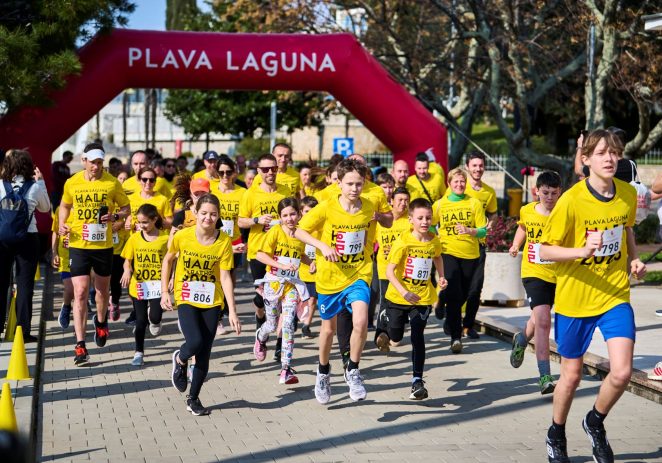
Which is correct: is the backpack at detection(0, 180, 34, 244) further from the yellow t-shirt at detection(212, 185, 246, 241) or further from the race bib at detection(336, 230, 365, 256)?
the race bib at detection(336, 230, 365, 256)

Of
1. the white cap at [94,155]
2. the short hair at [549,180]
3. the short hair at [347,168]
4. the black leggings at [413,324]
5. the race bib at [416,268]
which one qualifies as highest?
the white cap at [94,155]

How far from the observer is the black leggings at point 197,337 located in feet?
25.9

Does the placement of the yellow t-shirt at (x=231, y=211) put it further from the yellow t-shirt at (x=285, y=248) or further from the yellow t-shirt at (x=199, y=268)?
the yellow t-shirt at (x=199, y=268)

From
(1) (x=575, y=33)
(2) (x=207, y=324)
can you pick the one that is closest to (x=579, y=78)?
(1) (x=575, y=33)

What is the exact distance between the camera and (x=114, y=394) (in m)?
8.75

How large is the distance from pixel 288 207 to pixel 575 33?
1476 centimetres

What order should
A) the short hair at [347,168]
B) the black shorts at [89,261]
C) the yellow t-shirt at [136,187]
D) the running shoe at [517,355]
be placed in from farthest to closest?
the yellow t-shirt at [136,187], the black shorts at [89,261], the running shoe at [517,355], the short hair at [347,168]

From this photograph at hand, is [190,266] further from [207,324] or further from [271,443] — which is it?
[271,443]

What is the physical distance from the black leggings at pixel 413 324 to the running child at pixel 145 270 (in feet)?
7.39

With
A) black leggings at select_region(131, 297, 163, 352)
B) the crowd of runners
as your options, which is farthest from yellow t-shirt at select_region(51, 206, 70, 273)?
black leggings at select_region(131, 297, 163, 352)

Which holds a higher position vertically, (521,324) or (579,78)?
(579,78)

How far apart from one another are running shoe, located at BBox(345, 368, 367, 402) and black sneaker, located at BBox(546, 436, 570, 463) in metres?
2.01

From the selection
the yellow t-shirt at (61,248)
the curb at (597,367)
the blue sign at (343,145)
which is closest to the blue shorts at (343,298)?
the curb at (597,367)

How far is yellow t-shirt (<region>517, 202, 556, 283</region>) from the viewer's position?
8.84 m
